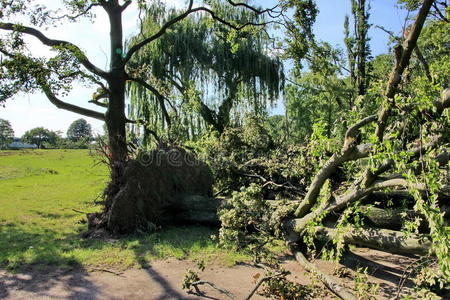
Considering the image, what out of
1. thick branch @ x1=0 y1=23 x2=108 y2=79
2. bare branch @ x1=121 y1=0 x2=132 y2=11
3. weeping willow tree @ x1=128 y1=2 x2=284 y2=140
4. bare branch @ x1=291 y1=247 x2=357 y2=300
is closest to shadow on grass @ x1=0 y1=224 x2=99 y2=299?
bare branch @ x1=291 y1=247 x2=357 y2=300

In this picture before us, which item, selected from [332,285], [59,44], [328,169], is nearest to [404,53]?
[328,169]

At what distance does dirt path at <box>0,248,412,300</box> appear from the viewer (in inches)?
170

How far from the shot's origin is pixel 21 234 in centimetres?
693

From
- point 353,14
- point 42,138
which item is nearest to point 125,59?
point 353,14

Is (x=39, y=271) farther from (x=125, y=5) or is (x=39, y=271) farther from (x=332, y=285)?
(x=125, y=5)

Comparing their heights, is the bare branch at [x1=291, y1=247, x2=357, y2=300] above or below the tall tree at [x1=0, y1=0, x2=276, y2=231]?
below

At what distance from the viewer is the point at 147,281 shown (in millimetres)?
4770

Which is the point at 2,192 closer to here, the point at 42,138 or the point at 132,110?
the point at 132,110

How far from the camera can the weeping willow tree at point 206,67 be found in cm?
1638

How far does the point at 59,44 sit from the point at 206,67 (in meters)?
8.00

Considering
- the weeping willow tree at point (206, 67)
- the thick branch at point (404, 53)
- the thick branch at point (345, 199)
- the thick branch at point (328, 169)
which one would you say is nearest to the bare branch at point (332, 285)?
the thick branch at point (345, 199)

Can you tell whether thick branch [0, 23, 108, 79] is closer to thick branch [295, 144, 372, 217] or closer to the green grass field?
the green grass field

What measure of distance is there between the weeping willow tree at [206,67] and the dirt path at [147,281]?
10.6 m

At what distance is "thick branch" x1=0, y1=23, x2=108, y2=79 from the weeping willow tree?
578 cm
